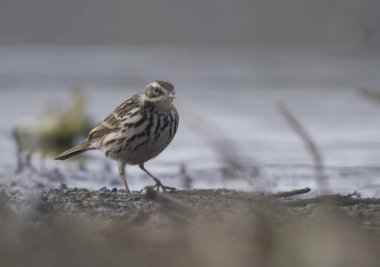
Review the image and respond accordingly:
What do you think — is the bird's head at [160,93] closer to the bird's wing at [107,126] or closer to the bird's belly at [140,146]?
the bird's belly at [140,146]

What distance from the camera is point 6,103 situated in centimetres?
2494

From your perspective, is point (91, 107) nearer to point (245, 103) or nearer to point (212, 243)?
point (245, 103)

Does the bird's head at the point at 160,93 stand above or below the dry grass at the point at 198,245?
above

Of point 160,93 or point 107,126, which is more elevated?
point 160,93

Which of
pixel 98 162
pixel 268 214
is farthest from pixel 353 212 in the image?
pixel 98 162

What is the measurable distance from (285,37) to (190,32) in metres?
3.65

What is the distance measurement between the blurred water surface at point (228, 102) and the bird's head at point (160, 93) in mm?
687

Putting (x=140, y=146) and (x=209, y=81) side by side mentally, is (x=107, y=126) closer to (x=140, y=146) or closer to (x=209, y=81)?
(x=140, y=146)

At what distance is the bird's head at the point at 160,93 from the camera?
1132 centimetres

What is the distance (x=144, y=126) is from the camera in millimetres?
11312

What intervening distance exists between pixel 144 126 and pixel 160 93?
0.37 m

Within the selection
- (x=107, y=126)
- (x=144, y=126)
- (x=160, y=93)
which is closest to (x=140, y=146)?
(x=144, y=126)

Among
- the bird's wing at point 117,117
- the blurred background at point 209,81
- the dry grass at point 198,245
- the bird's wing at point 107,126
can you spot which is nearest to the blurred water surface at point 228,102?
the blurred background at point 209,81

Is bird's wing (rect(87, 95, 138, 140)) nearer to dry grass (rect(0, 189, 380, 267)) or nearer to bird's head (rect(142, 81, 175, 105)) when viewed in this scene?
bird's head (rect(142, 81, 175, 105))
